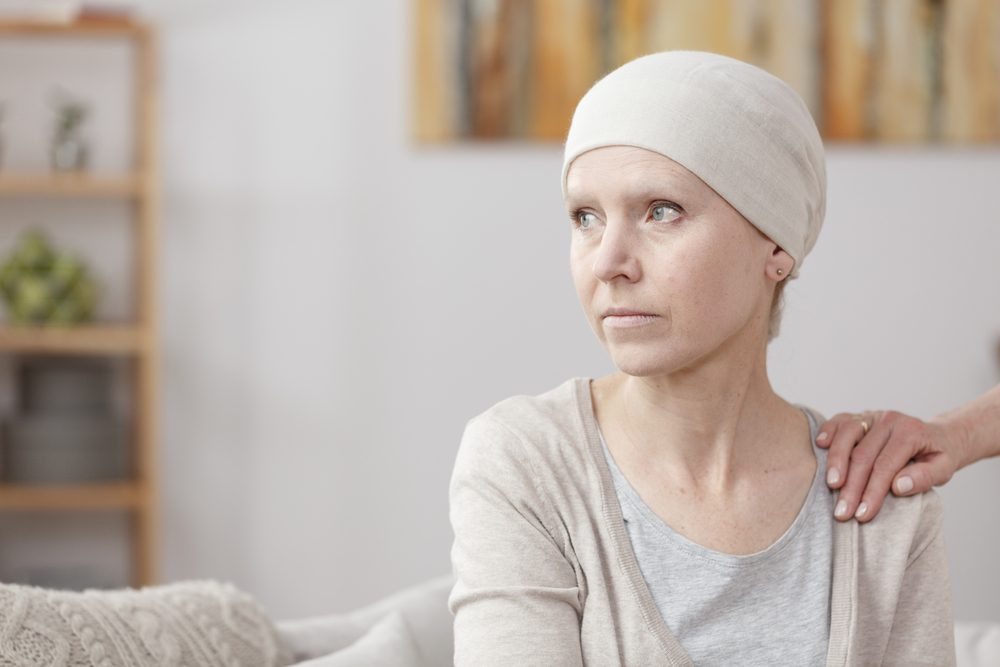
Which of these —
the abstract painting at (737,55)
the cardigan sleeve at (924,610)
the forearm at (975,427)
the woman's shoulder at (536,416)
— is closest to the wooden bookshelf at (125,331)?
the abstract painting at (737,55)

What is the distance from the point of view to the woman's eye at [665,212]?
1.23 metres

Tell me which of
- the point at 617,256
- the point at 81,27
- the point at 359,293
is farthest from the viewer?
the point at 359,293

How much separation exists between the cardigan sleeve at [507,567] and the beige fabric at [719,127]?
287 millimetres

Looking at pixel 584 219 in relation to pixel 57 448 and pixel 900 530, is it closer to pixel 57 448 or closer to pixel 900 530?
pixel 900 530

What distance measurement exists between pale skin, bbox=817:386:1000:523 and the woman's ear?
20cm

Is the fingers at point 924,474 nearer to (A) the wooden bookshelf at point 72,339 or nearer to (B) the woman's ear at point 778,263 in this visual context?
(B) the woman's ear at point 778,263

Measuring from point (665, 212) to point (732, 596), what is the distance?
1.24 ft

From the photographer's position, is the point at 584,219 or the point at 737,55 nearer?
the point at 584,219

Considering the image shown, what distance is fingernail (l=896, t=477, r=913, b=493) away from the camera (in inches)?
53.7

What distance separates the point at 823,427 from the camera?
1.43 meters

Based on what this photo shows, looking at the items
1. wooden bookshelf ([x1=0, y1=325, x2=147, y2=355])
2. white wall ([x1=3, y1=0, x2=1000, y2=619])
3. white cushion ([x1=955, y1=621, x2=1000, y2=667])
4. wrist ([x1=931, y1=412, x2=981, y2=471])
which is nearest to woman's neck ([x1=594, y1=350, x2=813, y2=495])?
wrist ([x1=931, y1=412, x2=981, y2=471])

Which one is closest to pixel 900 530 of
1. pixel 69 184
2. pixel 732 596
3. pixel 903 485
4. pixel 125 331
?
pixel 903 485

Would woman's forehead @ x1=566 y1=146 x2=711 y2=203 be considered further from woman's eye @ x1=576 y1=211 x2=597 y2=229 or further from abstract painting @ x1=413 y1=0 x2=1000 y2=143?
abstract painting @ x1=413 y1=0 x2=1000 y2=143

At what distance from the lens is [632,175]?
122cm
